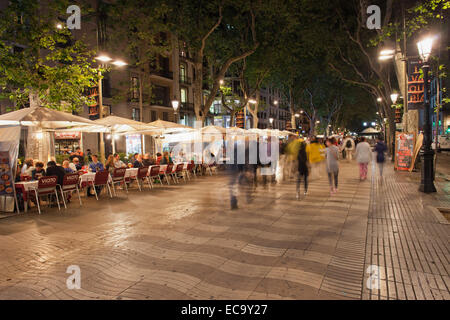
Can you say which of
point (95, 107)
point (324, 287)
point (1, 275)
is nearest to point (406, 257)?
point (324, 287)

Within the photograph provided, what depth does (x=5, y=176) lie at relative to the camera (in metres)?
8.35

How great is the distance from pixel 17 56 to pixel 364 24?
58.9ft

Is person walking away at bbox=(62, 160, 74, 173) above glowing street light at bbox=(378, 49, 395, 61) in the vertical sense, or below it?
below

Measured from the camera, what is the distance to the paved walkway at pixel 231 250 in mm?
3787

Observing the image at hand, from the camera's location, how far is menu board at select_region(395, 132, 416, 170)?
606 inches

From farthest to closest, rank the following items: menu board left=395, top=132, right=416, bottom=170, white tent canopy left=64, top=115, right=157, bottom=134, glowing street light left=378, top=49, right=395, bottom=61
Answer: menu board left=395, top=132, right=416, bottom=170
glowing street light left=378, top=49, right=395, bottom=61
white tent canopy left=64, top=115, right=157, bottom=134

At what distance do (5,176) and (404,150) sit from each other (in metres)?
17.2

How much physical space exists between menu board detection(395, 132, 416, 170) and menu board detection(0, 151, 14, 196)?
16496 mm

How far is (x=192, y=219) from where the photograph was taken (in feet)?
23.8

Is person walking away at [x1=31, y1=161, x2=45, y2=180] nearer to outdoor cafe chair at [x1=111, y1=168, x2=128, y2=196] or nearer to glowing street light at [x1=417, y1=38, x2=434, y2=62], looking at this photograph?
outdoor cafe chair at [x1=111, y1=168, x2=128, y2=196]

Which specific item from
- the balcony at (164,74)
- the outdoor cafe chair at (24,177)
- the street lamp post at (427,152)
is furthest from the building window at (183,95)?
the street lamp post at (427,152)

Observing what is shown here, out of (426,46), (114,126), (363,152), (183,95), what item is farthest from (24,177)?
(183,95)

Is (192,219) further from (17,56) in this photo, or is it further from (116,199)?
(17,56)

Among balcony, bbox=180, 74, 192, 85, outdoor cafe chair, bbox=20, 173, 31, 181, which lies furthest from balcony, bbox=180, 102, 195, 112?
outdoor cafe chair, bbox=20, 173, 31, 181
